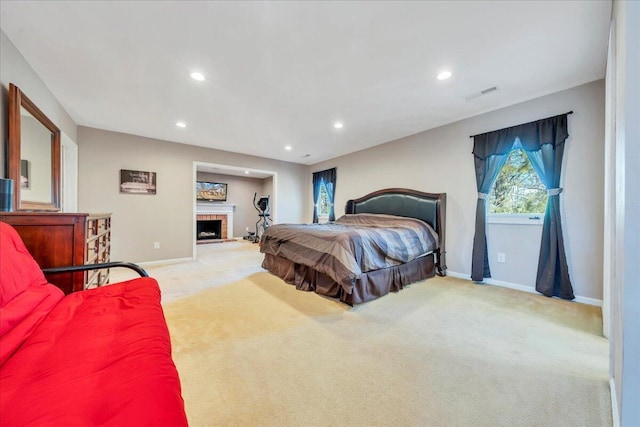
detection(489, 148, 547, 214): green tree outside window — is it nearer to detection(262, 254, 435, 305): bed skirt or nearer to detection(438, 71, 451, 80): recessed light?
detection(262, 254, 435, 305): bed skirt

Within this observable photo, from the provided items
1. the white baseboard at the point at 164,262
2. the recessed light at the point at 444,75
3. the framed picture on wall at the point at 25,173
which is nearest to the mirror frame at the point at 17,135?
the framed picture on wall at the point at 25,173

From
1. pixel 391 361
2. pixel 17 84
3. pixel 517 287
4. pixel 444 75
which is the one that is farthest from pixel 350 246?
pixel 17 84

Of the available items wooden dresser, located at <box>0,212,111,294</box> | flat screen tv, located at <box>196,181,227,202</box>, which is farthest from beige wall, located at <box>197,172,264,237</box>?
wooden dresser, located at <box>0,212,111,294</box>

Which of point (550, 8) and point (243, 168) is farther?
point (243, 168)

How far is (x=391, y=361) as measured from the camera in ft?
5.31

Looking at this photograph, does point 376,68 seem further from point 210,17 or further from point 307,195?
point 307,195

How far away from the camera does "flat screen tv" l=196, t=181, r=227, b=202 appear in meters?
7.71

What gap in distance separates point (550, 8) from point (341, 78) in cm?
161

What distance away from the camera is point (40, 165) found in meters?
2.49

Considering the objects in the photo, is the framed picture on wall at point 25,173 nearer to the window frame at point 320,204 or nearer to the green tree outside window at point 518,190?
the window frame at point 320,204

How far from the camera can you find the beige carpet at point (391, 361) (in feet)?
4.01

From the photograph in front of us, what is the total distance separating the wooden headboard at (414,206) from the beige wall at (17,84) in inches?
179

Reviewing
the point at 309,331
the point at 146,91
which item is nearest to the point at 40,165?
the point at 146,91

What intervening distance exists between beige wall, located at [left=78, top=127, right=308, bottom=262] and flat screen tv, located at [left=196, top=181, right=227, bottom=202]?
297 cm
